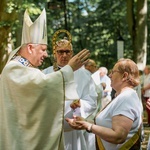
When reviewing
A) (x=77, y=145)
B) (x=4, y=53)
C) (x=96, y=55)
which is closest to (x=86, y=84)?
(x=77, y=145)

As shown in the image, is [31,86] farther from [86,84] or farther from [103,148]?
[86,84]

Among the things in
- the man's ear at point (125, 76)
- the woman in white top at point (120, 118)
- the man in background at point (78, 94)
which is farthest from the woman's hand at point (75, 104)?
the man's ear at point (125, 76)

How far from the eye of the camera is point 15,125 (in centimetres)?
393

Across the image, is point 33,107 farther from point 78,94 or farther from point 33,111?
point 78,94

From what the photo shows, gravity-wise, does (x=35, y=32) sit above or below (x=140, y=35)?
above

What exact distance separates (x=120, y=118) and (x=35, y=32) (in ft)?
4.14

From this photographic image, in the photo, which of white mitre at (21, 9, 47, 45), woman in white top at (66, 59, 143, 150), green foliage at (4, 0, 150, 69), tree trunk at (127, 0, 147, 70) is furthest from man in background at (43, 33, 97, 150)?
green foliage at (4, 0, 150, 69)

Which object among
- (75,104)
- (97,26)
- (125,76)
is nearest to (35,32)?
(125,76)

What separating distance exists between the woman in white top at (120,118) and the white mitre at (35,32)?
0.82 metres

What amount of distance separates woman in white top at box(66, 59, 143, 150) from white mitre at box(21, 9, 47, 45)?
817 mm

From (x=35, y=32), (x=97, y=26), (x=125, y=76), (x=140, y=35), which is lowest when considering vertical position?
(x=125, y=76)

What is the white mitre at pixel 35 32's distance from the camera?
4.25 m

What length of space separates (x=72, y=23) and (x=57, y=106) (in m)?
26.8

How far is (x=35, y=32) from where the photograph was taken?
432 centimetres
